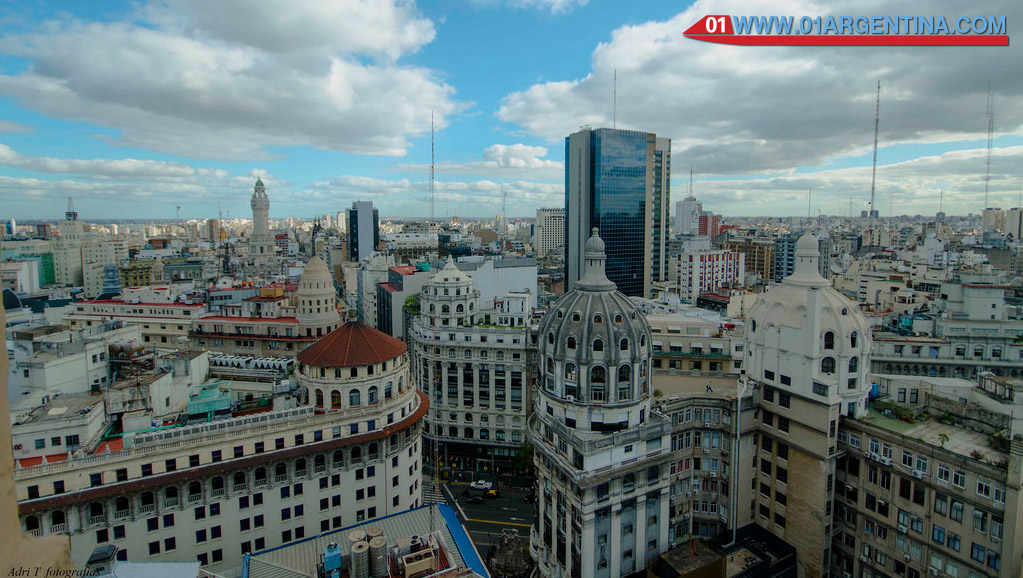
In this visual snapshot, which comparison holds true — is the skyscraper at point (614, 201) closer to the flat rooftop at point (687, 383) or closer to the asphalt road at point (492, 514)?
the flat rooftop at point (687, 383)

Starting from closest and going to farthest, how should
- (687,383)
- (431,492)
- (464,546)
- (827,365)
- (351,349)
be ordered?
(464,546) < (827,365) < (351,349) < (687,383) < (431,492)

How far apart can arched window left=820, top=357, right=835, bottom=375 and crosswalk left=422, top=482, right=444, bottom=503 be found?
4443 centimetres

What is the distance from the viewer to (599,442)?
1885 inches

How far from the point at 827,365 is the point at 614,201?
124756 millimetres

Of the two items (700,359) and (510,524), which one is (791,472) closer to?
(700,359)

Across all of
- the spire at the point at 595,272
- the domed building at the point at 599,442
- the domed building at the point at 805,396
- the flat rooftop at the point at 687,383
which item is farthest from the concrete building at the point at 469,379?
the domed building at the point at 805,396

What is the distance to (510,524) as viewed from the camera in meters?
71.0

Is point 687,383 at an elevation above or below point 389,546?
above

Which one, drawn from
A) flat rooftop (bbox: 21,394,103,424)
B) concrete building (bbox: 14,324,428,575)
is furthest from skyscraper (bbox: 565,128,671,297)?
flat rooftop (bbox: 21,394,103,424)

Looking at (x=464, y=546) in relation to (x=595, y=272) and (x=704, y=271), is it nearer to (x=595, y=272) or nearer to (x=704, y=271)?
(x=595, y=272)

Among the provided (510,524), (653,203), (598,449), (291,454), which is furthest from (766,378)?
(653,203)

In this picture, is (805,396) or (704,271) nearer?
(805,396)

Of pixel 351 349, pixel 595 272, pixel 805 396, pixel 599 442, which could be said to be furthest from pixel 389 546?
pixel 805 396

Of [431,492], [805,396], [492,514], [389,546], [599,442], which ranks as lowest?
[492,514]
